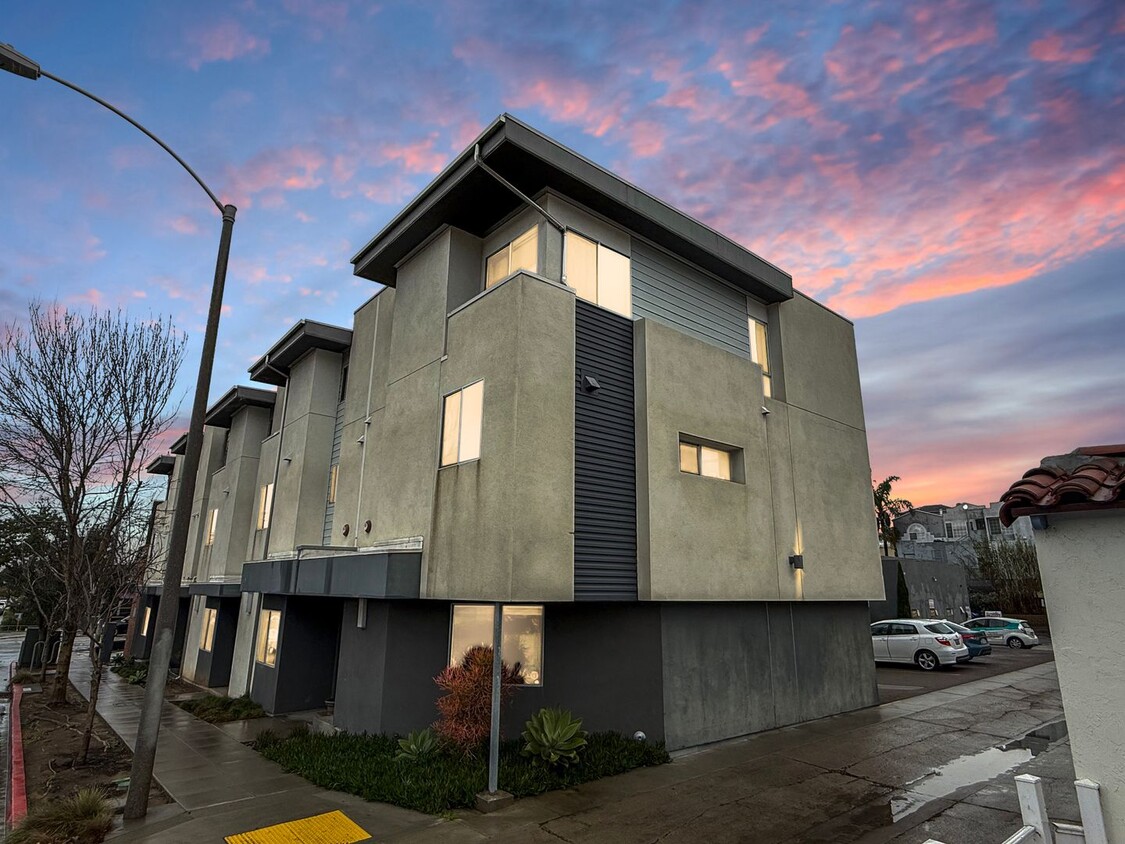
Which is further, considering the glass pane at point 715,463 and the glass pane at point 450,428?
the glass pane at point 715,463

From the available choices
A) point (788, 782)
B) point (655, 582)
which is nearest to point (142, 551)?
point (655, 582)

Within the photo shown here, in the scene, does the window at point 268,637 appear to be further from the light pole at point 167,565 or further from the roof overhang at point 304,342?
the light pole at point 167,565

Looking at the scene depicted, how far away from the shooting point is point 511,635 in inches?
424

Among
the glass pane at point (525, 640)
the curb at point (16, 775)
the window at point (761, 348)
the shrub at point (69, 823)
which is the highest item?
the window at point (761, 348)

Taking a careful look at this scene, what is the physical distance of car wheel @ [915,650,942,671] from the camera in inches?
815

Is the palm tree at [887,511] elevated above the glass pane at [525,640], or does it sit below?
above

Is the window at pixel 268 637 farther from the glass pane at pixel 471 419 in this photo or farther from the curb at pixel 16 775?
the glass pane at pixel 471 419

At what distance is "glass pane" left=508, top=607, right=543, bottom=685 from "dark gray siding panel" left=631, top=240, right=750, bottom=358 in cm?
645

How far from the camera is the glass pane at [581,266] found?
37.2 feet

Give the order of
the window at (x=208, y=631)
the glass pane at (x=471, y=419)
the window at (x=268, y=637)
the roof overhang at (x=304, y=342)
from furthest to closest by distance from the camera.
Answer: the window at (x=208, y=631), the roof overhang at (x=304, y=342), the window at (x=268, y=637), the glass pane at (x=471, y=419)

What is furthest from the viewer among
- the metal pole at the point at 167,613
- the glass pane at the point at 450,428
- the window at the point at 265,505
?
the window at the point at 265,505

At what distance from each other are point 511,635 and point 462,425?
398 centimetres

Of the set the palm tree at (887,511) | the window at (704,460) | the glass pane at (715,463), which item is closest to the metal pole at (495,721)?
the window at (704,460)

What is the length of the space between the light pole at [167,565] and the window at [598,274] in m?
6.23
